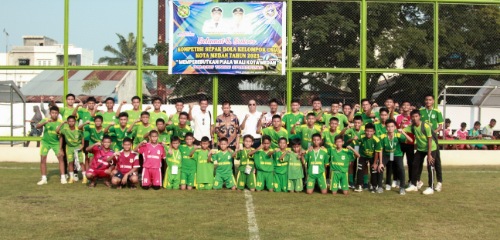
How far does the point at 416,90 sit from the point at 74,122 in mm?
8444

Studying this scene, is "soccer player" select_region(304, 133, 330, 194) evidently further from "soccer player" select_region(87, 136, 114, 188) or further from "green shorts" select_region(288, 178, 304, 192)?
"soccer player" select_region(87, 136, 114, 188)

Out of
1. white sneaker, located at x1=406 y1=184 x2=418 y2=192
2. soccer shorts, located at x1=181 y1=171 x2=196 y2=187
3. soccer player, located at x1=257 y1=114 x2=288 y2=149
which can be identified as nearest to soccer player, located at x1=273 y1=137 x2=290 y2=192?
soccer player, located at x1=257 y1=114 x2=288 y2=149

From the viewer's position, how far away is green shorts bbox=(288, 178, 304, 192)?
419 inches

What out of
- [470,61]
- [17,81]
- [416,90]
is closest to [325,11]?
[416,90]

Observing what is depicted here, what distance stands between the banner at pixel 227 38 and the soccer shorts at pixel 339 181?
14.7 feet

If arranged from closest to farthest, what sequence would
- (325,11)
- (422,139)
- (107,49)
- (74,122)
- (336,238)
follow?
(336,238), (422,139), (74,122), (325,11), (107,49)

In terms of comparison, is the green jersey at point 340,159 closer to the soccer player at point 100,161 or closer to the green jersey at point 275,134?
the green jersey at point 275,134

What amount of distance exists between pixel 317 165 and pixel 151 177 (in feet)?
9.98

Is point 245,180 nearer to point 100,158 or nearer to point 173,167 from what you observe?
point 173,167

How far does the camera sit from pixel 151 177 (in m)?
10.9

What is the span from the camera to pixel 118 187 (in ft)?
35.6

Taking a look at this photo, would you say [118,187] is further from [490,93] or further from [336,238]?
[490,93]

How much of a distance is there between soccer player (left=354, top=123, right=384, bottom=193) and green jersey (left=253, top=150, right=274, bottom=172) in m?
1.62

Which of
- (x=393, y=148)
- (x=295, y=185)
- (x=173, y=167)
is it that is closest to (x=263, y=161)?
(x=295, y=185)
